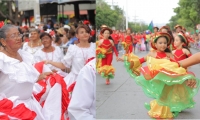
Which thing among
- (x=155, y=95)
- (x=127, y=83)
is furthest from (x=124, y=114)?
(x=127, y=83)

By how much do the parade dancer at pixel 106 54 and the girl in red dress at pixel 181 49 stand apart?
2543mm

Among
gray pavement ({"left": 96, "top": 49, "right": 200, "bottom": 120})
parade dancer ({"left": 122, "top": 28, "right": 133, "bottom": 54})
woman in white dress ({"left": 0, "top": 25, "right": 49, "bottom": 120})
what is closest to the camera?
woman in white dress ({"left": 0, "top": 25, "right": 49, "bottom": 120})

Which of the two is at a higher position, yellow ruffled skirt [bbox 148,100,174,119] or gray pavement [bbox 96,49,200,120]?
yellow ruffled skirt [bbox 148,100,174,119]

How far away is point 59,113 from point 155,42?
7.39 ft

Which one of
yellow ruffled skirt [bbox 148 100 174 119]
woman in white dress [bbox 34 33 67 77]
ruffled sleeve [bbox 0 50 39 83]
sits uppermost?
ruffled sleeve [bbox 0 50 39 83]

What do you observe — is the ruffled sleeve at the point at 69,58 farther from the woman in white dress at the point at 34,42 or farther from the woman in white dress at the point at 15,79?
the woman in white dress at the point at 15,79

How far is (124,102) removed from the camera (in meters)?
6.05

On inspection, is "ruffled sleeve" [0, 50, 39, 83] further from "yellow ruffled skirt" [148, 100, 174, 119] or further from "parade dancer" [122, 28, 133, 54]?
"parade dancer" [122, 28, 133, 54]

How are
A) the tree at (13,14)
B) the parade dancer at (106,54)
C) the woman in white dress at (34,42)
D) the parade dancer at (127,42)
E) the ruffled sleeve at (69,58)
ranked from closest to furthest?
1. the ruffled sleeve at (69,58)
2. the woman in white dress at (34,42)
3. the parade dancer at (106,54)
4. the parade dancer at (127,42)
5. the tree at (13,14)

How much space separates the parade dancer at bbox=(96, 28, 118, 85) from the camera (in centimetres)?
853

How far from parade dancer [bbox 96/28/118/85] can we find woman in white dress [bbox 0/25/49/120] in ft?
16.3

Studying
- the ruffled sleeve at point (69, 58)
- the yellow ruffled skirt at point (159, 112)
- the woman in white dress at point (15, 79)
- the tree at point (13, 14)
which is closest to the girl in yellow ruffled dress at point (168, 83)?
the yellow ruffled skirt at point (159, 112)

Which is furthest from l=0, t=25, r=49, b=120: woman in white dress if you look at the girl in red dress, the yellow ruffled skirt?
the girl in red dress

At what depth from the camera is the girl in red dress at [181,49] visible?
238 inches
